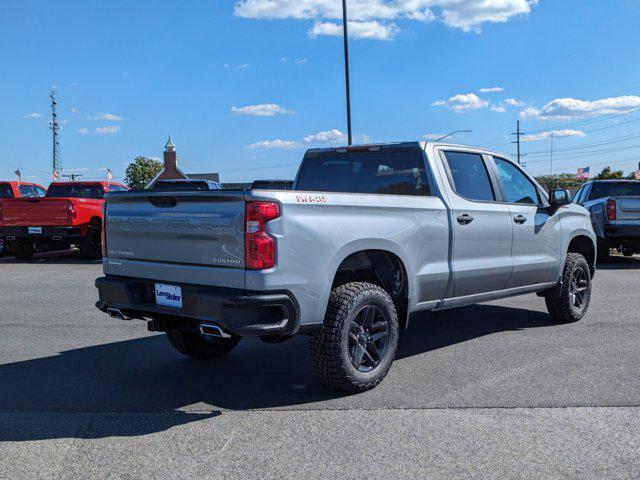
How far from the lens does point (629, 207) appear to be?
42.2 ft

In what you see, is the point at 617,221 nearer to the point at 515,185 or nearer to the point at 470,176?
the point at 515,185

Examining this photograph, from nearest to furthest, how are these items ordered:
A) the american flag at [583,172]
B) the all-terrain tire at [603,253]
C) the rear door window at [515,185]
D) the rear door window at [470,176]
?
the rear door window at [470,176] < the rear door window at [515,185] < the all-terrain tire at [603,253] < the american flag at [583,172]

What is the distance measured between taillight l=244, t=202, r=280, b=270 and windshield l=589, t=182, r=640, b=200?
12.7 m

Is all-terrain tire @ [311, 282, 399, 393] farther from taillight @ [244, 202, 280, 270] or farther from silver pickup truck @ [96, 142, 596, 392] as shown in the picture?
taillight @ [244, 202, 280, 270]

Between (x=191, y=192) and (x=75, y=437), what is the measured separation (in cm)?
175

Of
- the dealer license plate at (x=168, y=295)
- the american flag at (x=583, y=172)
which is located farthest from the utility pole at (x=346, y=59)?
the american flag at (x=583, y=172)

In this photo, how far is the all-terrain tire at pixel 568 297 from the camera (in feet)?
23.5

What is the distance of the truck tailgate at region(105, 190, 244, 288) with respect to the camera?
13.8 feet

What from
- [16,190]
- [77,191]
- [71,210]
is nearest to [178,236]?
[71,210]

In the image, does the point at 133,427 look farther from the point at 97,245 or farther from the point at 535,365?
the point at 97,245

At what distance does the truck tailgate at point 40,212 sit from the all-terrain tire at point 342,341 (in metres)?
11.8

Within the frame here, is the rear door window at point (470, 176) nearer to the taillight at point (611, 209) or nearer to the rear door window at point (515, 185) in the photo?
the rear door window at point (515, 185)

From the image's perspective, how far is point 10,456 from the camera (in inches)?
144

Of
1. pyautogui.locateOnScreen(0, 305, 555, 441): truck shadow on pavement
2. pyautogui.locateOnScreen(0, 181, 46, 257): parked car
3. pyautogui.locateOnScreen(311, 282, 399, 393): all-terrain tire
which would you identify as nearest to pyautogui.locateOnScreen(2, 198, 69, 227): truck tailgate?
pyautogui.locateOnScreen(0, 181, 46, 257): parked car
